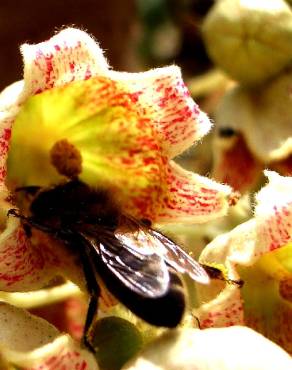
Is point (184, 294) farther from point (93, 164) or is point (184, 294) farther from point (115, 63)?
point (115, 63)

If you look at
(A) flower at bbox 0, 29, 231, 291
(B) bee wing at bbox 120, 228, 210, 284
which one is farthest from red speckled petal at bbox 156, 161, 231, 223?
(B) bee wing at bbox 120, 228, 210, 284

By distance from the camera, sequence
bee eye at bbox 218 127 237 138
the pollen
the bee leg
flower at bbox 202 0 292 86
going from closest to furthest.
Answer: the bee leg → the pollen → flower at bbox 202 0 292 86 → bee eye at bbox 218 127 237 138

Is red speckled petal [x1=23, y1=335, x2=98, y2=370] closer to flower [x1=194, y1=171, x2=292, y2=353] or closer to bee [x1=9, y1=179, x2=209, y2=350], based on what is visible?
bee [x1=9, y1=179, x2=209, y2=350]

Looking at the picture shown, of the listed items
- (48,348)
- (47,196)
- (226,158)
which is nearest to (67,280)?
(47,196)

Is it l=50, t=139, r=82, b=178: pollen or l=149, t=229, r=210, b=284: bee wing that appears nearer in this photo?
l=149, t=229, r=210, b=284: bee wing

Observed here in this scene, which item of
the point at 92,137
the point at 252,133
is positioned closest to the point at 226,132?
the point at 252,133

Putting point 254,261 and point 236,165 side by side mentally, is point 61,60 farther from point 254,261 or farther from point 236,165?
point 236,165
